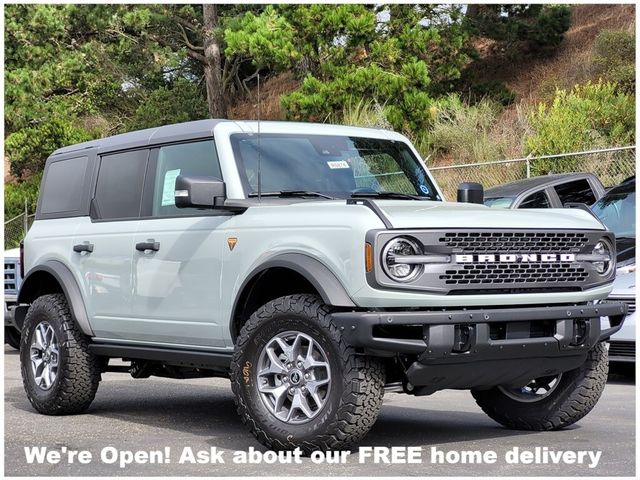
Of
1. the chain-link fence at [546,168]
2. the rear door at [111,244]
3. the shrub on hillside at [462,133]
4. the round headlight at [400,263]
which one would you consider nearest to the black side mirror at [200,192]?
the rear door at [111,244]

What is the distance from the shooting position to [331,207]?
6.85 m

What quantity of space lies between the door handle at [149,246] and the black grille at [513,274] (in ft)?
7.83

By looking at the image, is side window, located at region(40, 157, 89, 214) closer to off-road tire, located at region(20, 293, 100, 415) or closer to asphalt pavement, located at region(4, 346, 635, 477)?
off-road tire, located at region(20, 293, 100, 415)

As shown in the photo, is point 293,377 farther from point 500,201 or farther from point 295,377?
point 500,201

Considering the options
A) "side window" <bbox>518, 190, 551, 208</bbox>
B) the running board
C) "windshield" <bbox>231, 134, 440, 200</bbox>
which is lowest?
the running board

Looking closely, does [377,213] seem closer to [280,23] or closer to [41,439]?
[41,439]

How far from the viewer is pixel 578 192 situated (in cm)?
1499

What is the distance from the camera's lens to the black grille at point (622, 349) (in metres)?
10.7

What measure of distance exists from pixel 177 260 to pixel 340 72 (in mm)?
19175

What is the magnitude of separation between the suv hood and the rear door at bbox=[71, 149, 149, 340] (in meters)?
2.04

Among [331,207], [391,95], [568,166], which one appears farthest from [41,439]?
[391,95]

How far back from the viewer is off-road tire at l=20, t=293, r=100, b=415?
8.81 meters

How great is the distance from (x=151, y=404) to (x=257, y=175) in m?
2.94

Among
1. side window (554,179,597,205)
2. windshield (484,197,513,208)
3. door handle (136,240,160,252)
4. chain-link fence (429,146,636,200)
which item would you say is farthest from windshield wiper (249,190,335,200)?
chain-link fence (429,146,636,200)
